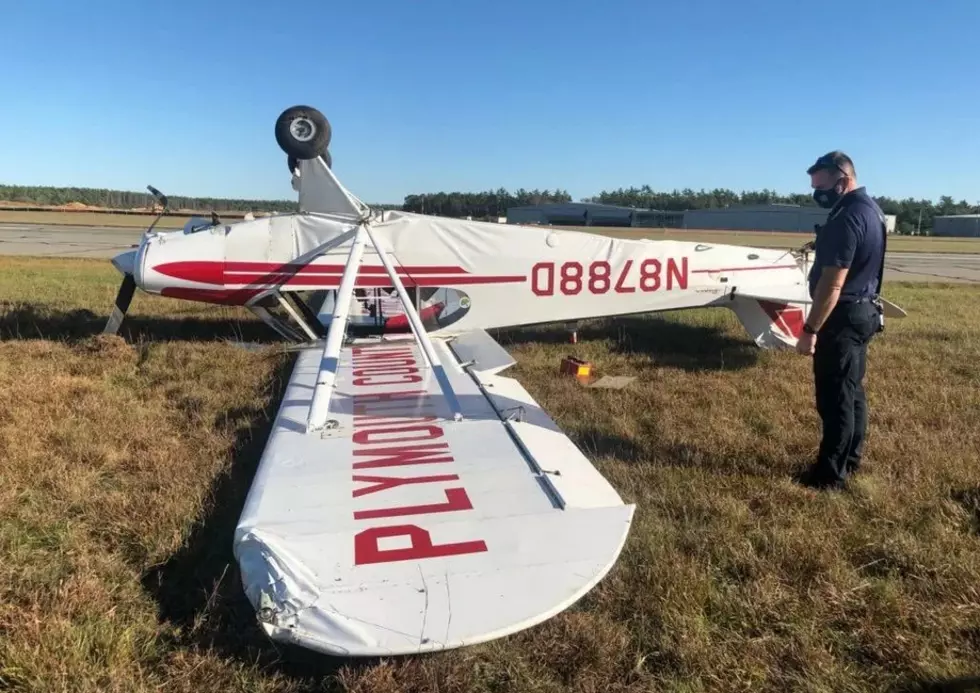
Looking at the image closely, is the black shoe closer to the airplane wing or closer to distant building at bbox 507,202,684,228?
the airplane wing

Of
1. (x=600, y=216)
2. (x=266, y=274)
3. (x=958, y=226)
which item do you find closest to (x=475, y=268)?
(x=266, y=274)

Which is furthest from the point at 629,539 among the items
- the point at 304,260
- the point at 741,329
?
the point at 741,329

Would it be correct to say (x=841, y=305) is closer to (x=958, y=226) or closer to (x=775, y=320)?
(x=775, y=320)

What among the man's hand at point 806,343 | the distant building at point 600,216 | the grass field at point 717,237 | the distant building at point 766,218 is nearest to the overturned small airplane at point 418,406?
the man's hand at point 806,343

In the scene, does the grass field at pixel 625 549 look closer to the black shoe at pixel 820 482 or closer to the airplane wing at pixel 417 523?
the black shoe at pixel 820 482

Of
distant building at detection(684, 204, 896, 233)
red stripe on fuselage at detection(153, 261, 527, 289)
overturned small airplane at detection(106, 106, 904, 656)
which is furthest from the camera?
distant building at detection(684, 204, 896, 233)

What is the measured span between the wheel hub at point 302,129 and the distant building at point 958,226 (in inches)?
3946

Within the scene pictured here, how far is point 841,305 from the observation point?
427 cm

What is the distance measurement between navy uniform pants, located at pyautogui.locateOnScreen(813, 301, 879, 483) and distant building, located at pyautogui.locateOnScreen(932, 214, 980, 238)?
100210 mm

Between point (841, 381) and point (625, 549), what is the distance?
1.90 m

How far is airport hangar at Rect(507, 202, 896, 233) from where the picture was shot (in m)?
77.3

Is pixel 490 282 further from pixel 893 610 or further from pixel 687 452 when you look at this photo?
pixel 893 610

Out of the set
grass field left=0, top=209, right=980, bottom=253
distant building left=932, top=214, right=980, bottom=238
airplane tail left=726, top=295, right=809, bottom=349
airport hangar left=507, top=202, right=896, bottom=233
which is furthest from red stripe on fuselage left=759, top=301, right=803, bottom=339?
distant building left=932, top=214, right=980, bottom=238

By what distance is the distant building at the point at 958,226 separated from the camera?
87.0 m
